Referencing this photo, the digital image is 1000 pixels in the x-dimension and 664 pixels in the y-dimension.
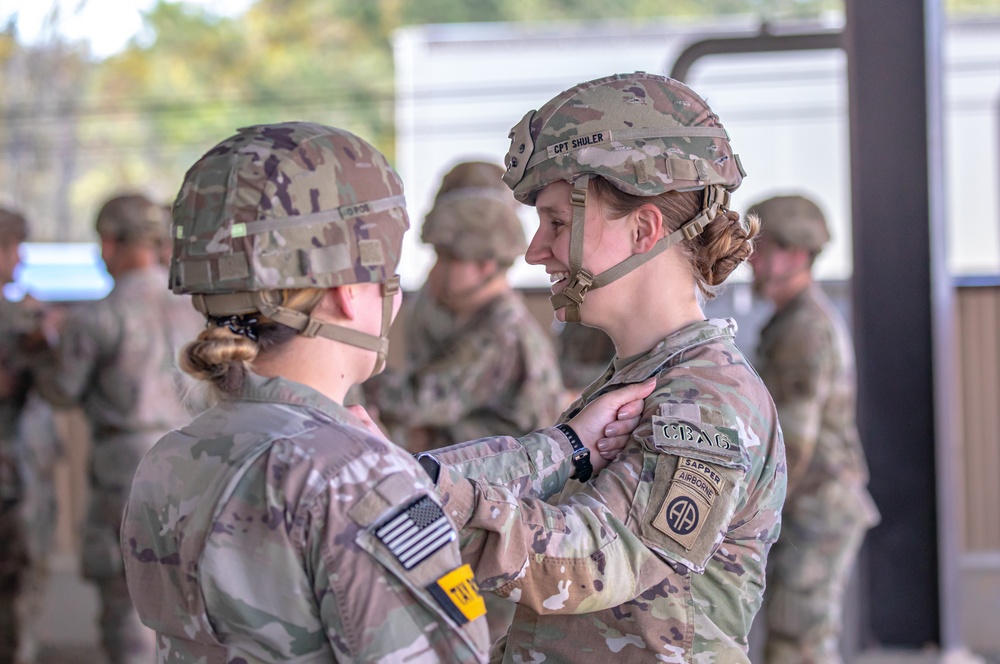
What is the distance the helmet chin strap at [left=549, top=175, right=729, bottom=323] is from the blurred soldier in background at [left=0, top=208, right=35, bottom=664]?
12.9ft

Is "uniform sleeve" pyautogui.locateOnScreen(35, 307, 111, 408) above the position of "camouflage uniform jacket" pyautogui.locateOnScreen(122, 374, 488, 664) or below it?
above

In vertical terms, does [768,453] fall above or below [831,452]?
above

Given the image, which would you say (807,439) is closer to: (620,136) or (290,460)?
(620,136)

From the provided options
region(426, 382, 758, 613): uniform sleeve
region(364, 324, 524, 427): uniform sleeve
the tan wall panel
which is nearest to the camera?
region(426, 382, 758, 613): uniform sleeve

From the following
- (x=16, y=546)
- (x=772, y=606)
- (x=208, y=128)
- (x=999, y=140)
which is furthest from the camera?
(x=208, y=128)

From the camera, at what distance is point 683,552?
1.73 metres

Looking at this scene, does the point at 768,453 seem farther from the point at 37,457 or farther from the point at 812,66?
the point at 812,66

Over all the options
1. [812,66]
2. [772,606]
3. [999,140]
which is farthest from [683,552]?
[812,66]

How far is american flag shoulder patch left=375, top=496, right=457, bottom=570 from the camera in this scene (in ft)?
4.62

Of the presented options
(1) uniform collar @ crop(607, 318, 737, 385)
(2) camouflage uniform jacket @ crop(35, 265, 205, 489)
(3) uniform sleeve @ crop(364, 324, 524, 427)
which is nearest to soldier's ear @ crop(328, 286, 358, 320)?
(1) uniform collar @ crop(607, 318, 737, 385)

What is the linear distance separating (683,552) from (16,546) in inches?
177

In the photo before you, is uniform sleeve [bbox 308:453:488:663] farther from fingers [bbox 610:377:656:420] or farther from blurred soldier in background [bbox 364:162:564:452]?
blurred soldier in background [bbox 364:162:564:452]

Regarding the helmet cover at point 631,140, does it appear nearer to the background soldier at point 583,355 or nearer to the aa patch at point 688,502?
the aa patch at point 688,502

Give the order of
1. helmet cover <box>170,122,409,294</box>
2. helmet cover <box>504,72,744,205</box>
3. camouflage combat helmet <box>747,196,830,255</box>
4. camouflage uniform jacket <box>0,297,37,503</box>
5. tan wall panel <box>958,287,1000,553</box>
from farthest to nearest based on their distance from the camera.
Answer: tan wall panel <box>958,287,1000,553</box> → camouflage uniform jacket <box>0,297,37,503</box> → camouflage combat helmet <box>747,196,830,255</box> → helmet cover <box>504,72,744,205</box> → helmet cover <box>170,122,409,294</box>
